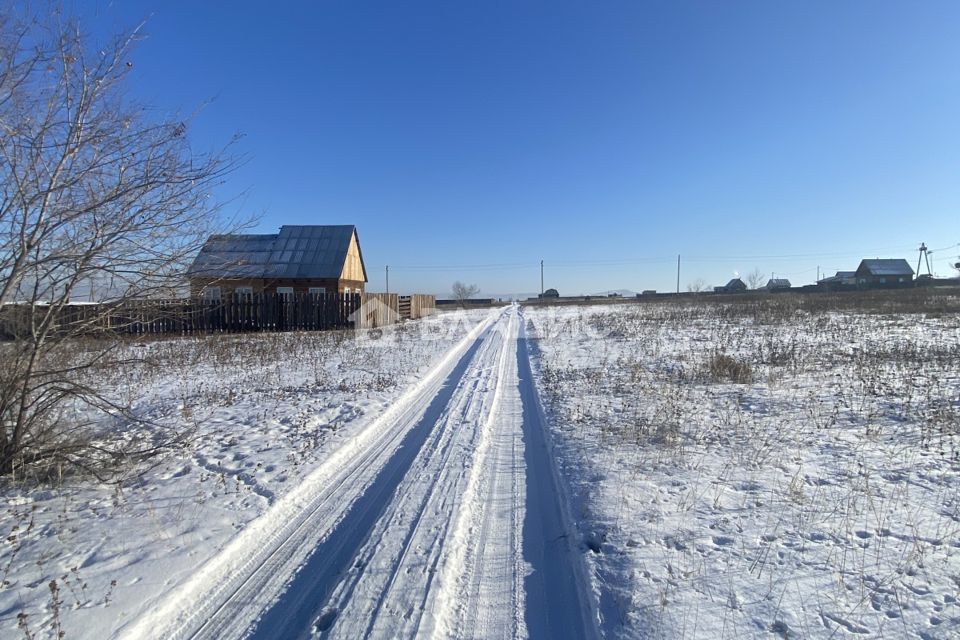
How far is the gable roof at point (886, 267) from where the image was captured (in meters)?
75.0

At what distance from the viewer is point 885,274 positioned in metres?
74.8

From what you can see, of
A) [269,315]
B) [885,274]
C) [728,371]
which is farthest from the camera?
[885,274]

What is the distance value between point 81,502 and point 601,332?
57.8 feet

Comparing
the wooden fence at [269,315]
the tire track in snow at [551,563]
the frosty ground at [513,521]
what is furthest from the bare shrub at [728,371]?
the wooden fence at [269,315]

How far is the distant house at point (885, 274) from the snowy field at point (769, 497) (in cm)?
8763

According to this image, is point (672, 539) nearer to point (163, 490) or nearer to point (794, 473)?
point (794, 473)

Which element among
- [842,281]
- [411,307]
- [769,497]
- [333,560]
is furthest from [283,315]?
[842,281]

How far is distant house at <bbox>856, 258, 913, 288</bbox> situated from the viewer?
73.3 metres

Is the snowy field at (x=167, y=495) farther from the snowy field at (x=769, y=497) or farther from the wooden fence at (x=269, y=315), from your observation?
the wooden fence at (x=269, y=315)

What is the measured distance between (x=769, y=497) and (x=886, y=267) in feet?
335

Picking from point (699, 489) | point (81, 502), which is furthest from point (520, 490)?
point (81, 502)

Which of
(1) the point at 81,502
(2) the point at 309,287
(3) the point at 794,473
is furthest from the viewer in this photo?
(2) the point at 309,287

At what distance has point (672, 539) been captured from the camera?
3.26 m

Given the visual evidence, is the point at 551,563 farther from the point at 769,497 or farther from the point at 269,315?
the point at 269,315
